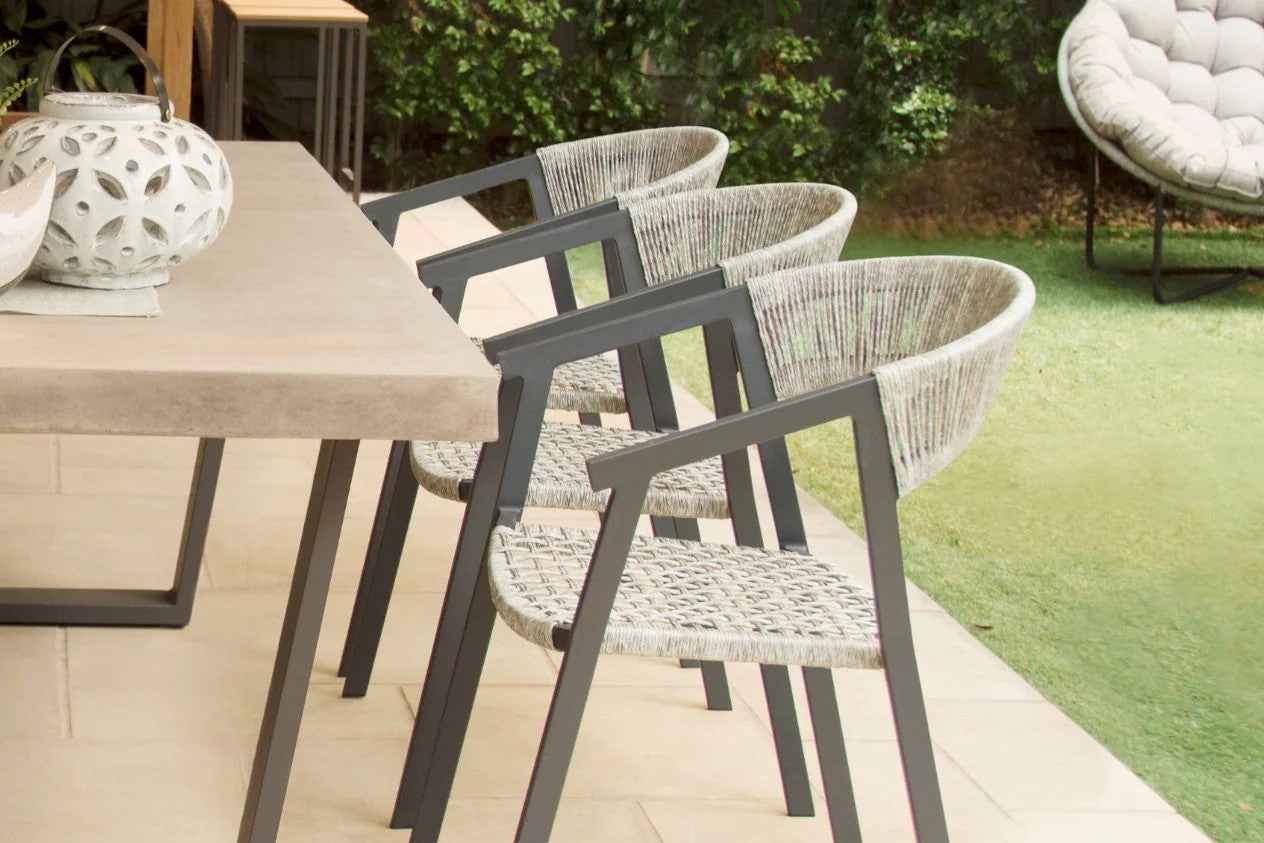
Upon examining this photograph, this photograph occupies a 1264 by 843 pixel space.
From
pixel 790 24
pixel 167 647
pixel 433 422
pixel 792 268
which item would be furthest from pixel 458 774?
pixel 790 24

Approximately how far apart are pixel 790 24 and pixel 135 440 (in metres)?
4.70

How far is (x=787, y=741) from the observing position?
84.7 inches

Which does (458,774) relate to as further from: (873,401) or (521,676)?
(873,401)

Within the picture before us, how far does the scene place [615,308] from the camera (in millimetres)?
2037

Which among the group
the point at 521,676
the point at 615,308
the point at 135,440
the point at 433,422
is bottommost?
the point at 135,440

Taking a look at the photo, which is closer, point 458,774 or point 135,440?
point 458,774

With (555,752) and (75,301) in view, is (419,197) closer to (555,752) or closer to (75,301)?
(75,301)

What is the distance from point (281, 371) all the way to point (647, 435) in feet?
3.45

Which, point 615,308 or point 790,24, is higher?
point 615,308

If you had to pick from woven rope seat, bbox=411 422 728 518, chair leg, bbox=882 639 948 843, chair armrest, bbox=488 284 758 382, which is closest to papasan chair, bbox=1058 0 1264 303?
woven rope seat, bbox=411 422 728 518

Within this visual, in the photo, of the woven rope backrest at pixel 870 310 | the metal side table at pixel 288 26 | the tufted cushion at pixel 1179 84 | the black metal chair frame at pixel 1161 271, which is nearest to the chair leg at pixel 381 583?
the woven rope backrest at pixel 870 310

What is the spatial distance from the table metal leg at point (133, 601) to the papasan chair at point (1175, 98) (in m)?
3.92

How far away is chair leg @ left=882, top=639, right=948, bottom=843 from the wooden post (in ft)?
12.9

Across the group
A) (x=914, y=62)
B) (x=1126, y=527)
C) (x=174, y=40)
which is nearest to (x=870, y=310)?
(x=1126, y=527)
